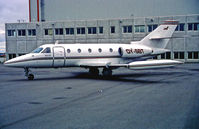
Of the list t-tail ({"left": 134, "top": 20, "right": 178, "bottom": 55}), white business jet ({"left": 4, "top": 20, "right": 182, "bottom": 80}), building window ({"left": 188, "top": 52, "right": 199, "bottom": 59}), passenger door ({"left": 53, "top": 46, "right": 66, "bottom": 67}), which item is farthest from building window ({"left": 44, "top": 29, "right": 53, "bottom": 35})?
passenger door ({"left": 53, "top": 46, "right": 66, "bottom": 67})

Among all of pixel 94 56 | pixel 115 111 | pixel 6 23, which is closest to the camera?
pixel 115 111

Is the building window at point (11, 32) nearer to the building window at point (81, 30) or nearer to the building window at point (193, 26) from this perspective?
the building window at point (81, 30)

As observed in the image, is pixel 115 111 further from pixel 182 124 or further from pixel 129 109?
pixel 182 124

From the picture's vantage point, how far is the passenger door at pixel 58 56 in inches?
693

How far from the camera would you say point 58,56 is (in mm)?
17703

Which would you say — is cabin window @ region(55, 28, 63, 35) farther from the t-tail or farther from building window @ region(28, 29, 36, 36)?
the t-tail

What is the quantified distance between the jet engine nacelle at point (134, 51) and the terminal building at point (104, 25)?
1894 centimetres

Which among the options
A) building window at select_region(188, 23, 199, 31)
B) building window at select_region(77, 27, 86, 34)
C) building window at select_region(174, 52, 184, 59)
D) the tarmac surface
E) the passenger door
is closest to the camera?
the tarmac surface

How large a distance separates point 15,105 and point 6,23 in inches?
1604

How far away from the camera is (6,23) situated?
149ft

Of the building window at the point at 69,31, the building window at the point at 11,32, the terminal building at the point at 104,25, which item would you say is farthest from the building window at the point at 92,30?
the building window at the point at 11,32

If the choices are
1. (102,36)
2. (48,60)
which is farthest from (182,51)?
(48,60)

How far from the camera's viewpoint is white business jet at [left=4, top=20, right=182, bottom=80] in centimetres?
1637

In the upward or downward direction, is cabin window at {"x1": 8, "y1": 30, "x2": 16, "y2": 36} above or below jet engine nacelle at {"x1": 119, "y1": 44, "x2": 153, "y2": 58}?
above
